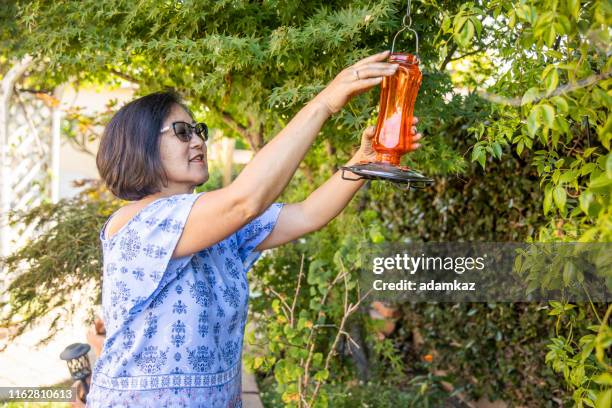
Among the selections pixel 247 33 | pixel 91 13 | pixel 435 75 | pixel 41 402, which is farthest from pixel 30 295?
pixel 435 75

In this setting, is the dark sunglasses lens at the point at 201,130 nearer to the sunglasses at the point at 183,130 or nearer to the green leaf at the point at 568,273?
the sunglasses at the point at 183,130

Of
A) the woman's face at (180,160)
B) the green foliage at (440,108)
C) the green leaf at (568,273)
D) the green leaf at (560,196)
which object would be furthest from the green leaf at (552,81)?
the woman's face at (180,160)

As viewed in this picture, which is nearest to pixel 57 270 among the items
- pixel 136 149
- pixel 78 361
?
pixel 78 361

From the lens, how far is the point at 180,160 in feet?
5.13

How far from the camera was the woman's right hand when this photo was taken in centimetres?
119

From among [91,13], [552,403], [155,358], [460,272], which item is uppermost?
[91,13]

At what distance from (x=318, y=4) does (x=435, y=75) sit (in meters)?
0.44

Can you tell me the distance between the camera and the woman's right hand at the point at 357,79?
1.19 m

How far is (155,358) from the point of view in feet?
4.83

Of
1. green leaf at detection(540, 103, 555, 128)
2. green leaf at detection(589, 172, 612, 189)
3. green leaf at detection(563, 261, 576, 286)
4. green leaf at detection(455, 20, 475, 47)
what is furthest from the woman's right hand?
green leaf at detection(563, 261, 576, 286)

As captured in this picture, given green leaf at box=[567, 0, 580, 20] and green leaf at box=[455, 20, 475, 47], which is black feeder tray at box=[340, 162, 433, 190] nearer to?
green leaf at box=[455, 20, 475, 47]

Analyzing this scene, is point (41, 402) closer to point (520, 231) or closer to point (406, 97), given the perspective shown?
point (520, 231)

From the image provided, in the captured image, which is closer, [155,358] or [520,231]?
[155,358]

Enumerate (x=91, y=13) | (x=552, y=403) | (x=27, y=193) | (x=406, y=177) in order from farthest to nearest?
(x=27, y=193) → (x=552, y=403) → (x=91, y=13) → (x=406, y=177)
